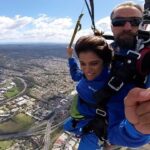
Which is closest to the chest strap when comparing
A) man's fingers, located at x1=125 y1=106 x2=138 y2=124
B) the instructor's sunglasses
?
the instructor's sunglasses

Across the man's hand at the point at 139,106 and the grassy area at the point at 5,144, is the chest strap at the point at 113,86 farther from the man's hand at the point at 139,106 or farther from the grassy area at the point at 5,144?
the grassy area at the point at 5,144

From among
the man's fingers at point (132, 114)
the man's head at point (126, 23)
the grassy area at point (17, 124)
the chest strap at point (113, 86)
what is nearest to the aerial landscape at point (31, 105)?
the grassy area at point (17, 124)

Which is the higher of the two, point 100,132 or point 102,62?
point 102,62

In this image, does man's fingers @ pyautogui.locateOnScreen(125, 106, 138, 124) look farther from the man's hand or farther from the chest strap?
the chest strap

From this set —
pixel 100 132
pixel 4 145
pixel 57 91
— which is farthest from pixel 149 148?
pixel 57 91

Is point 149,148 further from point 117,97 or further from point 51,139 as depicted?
point 117,97
